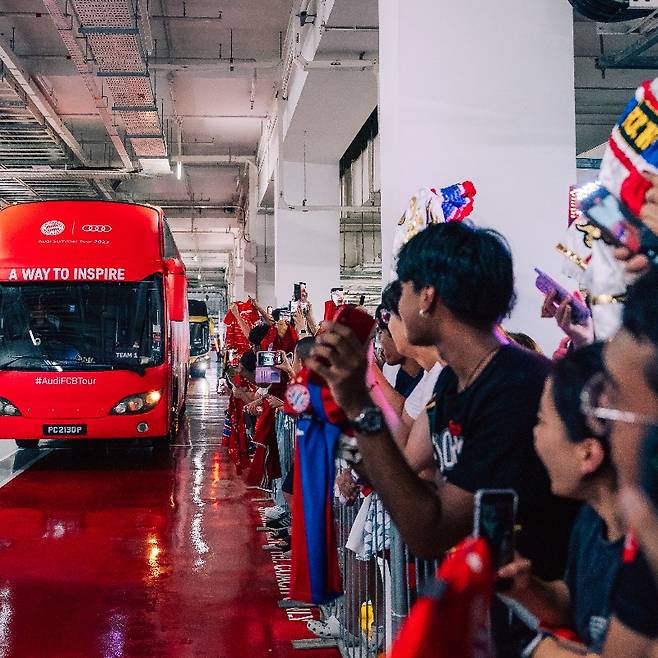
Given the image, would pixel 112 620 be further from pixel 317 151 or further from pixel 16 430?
pixel 317 151

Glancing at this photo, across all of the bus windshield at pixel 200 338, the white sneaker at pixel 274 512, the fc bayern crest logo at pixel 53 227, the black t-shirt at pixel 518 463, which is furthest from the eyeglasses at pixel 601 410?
the bus windshield at pixel 200 338

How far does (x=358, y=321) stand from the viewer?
2.24m

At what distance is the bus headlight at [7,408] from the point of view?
9.84 metres

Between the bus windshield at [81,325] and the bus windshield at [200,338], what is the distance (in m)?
5.80

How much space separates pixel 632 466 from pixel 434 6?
5092 mm

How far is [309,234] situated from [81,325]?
19.3 ft

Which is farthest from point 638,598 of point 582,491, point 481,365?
point 481,365

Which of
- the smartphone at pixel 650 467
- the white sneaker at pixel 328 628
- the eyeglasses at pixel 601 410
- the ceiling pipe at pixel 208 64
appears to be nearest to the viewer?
the smartphone at pixel 650 467

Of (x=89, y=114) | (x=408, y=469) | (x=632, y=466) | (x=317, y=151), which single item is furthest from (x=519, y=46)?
(x=89, y=114)

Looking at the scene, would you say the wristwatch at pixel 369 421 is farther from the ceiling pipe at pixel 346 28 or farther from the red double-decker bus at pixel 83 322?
the red double-decker bus at pixel 83 322

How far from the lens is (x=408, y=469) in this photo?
6.60ft

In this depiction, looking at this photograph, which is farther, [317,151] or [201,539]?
[317,151]

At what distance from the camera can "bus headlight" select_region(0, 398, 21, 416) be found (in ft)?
32.3

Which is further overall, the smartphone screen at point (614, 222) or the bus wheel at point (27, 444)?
the bus wheel at point (27, 444)
